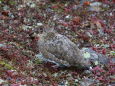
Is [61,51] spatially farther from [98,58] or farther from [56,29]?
[56,29]

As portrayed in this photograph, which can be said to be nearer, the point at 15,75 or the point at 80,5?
the point at 15,75

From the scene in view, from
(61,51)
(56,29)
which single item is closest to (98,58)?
(61,51)

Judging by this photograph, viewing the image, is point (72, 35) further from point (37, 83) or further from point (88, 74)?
point (37, 83)

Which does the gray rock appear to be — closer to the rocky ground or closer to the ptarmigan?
the rocky ground

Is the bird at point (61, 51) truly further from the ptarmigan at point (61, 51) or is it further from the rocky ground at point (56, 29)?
the rocky ground at point (56, 29)

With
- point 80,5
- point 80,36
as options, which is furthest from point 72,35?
point 80,5

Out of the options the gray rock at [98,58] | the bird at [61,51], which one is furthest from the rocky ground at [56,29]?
the bird at [61,51]

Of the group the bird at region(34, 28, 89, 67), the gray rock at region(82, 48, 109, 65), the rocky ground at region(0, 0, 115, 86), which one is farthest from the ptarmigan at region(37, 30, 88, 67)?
the gray rock at region(82, 48, 109, 65)

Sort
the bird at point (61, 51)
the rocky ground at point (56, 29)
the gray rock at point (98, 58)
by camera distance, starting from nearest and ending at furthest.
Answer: the rocky ground at point (56, 29), the bird at point (61, 51), the gray rock at point (98, 58)
